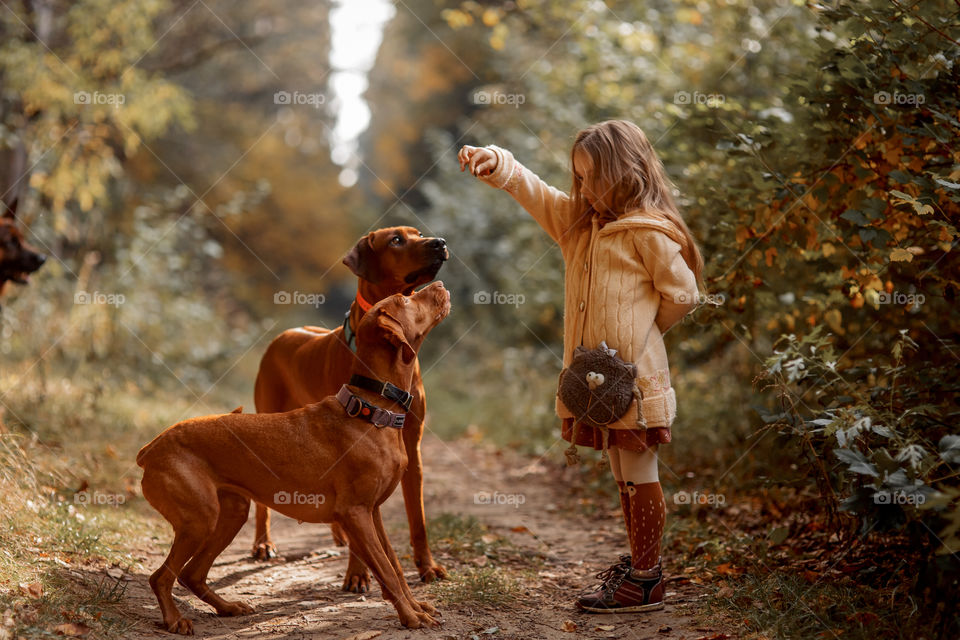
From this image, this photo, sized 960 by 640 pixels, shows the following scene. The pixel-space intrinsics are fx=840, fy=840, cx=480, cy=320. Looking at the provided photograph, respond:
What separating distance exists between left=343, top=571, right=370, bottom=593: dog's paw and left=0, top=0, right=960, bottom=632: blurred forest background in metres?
1.93

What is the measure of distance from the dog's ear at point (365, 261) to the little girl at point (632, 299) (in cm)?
82

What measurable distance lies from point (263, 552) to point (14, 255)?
3.95 meters

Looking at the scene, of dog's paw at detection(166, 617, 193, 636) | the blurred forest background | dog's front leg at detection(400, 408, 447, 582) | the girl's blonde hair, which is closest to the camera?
dog's paw at detection(166, 617, 193, 636)

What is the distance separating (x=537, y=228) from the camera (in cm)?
1201

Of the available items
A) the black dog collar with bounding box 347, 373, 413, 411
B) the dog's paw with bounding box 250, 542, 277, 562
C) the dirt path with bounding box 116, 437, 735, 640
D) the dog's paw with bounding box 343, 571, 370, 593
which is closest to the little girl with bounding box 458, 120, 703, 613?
the dirt path with bounding box 116, 437, 735, 640

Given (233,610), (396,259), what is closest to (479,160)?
(396,259)

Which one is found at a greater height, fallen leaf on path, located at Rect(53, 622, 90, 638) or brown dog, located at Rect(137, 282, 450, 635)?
brown dog, located at Rect(137, 282, 450, 635)

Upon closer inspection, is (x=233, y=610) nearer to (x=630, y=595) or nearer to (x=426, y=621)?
(x=426, y=621)

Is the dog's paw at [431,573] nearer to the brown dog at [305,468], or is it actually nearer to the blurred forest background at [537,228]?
the brown dog at [305,468]

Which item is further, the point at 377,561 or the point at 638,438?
the point at 638,438

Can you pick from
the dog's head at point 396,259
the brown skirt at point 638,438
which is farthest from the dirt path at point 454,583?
the dog's head at point 396,259

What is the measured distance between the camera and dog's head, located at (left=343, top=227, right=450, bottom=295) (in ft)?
15.7

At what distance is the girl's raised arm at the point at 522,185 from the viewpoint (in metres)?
4.59

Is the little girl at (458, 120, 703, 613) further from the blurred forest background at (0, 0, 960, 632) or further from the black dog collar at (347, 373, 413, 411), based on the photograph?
the black dog collar at (347, 373, 413, 411)
